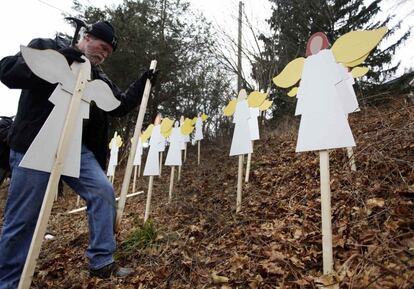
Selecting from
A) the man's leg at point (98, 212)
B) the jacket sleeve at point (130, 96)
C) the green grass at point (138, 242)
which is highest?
the jacket sleeve at point (130, 96)

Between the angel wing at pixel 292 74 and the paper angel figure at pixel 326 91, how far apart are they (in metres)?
0.16

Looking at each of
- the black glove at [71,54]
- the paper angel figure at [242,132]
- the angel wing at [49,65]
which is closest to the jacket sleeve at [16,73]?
the angel wing at [49,65]

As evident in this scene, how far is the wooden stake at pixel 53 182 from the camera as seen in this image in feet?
6.84

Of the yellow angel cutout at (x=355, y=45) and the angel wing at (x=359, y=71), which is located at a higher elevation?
the angel wing at (x=359, y=71)

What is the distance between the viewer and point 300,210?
2926 millimetres

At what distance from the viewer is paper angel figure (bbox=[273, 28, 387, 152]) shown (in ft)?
6.36

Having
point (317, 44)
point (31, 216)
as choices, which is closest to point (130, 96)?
point (31, 216)

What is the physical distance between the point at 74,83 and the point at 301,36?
11.5 m

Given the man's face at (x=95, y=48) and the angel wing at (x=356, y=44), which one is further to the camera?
the man's face at (x=95, y=48)

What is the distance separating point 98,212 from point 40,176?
554mm

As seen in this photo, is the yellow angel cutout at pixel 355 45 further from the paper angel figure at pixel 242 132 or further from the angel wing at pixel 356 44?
the paper angel figure at pixel 242 132

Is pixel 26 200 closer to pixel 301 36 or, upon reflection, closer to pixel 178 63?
pixel 178 63

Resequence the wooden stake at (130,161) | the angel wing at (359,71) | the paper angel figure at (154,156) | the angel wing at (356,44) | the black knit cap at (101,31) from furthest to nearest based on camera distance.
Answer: the paper angel figure at (154,156) → the angel wing at (359,71) → the wooden stake at (130,161) → the black knit cap at (101,31) → the angel wing at (356,44)

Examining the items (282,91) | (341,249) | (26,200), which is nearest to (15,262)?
(26,200)
